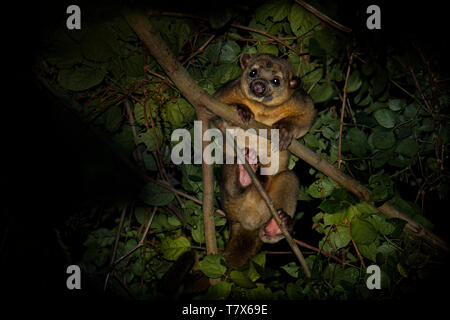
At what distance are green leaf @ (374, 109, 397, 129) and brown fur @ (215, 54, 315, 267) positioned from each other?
642 mm

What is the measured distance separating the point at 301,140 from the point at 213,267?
158 cm

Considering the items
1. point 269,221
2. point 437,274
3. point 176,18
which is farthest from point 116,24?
point 437,274

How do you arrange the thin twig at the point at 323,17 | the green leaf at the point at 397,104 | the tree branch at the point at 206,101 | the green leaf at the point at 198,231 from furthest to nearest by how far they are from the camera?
the green leaf at the point at 198,231, the green leaf at the point at 397,104, the thin twig at the point at 323,17, the tree branch at the point at 206,101

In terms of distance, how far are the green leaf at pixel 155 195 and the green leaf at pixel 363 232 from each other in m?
1.60

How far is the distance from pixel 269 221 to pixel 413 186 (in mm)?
1666

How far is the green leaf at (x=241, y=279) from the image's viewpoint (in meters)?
2.69

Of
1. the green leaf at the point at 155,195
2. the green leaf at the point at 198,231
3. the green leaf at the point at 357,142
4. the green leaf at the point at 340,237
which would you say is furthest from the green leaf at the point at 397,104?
the green leaf at the point at 155,195

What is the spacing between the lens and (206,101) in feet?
8.82

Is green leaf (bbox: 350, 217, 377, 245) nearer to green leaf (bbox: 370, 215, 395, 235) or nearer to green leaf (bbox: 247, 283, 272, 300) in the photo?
green leaf (bbox: 370, 215, 395, 235)

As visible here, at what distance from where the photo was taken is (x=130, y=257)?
10.8 feet

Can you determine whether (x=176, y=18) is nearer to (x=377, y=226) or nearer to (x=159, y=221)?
(x=159, y=221)

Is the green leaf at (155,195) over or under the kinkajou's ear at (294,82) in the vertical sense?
under

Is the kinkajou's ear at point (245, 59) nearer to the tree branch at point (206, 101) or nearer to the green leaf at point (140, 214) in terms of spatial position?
the tree branch at point (206, 101)

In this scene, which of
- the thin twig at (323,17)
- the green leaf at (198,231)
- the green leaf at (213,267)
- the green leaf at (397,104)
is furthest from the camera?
the green leaf at (198,231)
